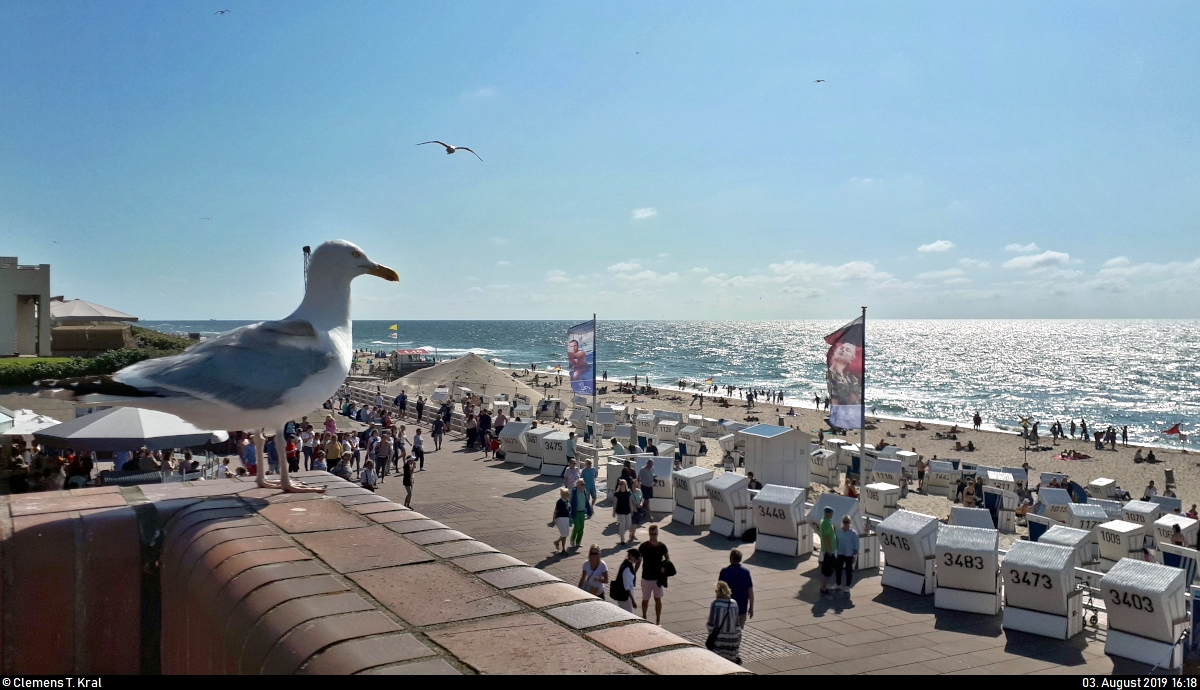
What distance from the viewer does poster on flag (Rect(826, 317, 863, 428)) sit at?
14383mm

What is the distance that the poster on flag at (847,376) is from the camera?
47.2 feet

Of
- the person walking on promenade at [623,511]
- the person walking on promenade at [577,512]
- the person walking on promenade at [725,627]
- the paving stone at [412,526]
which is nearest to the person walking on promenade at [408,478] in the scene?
the person walking on promenade at [577,512]

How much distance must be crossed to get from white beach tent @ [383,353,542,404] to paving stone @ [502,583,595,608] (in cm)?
3575

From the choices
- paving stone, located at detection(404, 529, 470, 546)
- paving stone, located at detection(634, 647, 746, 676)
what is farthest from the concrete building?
paving stone, located at detection(634, 647, 746, 676)

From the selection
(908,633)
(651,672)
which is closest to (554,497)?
(908,633)

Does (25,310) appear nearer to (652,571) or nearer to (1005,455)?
(652,571)

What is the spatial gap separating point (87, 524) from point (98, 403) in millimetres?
664

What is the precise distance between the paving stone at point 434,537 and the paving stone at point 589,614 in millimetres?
878

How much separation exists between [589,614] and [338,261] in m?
3.00

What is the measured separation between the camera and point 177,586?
284 centimetres

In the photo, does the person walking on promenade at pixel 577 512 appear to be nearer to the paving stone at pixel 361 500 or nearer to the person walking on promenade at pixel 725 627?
the person walking on promenade at pixel 725 627

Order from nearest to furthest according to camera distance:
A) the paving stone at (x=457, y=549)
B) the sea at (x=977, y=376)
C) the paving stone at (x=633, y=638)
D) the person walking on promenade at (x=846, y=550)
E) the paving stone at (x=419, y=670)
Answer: the paving stone at (x=419, y=670) → the paving stone at (x=633, y=638) → the paving stone at (x=457, y=549) → the person walking on promenade at (x=846, y=550) → the sea at (x=977, y=376)

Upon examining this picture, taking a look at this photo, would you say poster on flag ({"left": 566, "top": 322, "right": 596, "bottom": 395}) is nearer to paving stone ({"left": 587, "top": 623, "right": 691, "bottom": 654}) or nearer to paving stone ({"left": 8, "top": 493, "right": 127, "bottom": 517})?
paving stone ({"left": 8, "top": 493, "right": 127, "bottom": 517})

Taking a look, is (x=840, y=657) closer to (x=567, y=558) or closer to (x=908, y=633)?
(x=908, y=633)
